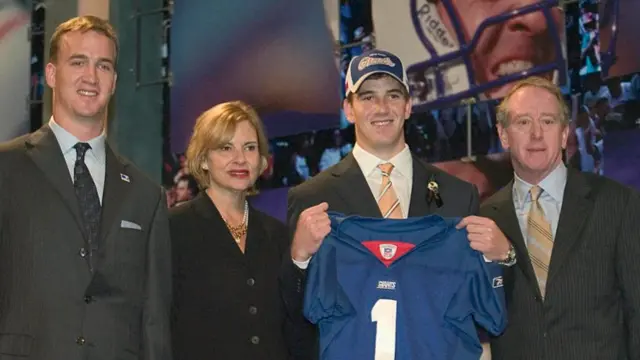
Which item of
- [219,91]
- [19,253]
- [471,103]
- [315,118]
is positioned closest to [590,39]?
[471,103]

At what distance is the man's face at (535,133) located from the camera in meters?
3.59

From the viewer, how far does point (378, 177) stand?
3.43 m

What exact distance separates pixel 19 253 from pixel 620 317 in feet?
7.40

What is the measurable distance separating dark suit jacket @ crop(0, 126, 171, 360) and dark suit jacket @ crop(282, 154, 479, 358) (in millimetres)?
525

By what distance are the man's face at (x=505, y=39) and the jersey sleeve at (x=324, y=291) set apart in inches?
90.6

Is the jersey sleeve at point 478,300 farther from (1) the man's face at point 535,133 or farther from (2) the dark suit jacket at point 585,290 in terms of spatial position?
(1) the man's face at point 535,133

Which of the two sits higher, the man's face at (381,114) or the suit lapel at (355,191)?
the man's face at (381,114)

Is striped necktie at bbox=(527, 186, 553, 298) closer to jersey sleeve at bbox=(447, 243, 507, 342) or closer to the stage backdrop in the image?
jersey sleeve at bbox=(447, 243, 507, 342)

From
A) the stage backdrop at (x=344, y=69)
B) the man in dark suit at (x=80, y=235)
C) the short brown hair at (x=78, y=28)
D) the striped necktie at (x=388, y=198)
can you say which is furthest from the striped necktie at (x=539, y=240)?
the short brown hair at (x=78, y=28)

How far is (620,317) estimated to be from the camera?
11.3 feet

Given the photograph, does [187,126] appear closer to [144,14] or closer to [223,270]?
[144,14]

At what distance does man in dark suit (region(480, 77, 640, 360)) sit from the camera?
3.39m

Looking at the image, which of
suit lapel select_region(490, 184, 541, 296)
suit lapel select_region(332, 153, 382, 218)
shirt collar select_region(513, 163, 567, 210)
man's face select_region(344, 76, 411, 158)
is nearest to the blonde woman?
suit lapel select_region(332, 153, 382, 218)

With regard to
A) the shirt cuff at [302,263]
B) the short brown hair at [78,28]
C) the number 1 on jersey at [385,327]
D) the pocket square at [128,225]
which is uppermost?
the short brown hair at [78,28]
